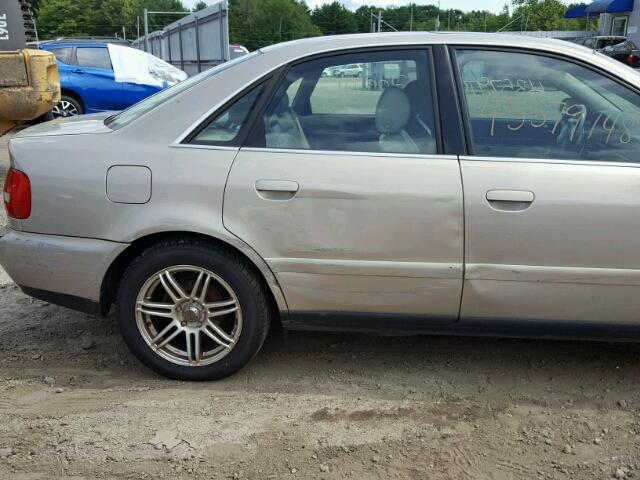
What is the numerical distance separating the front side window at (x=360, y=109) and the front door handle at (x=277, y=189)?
0.20m

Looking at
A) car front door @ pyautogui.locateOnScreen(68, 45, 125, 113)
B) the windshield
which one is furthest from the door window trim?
car front door @ pyautogui.locateOnScreen(68, 45, 125, 113)

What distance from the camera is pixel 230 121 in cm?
298

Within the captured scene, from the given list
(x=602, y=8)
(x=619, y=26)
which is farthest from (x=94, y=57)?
(x=619, y=26)

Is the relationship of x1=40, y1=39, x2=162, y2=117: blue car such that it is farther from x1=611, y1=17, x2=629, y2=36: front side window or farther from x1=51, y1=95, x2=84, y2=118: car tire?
x1=611, y1=17, x2=629, y2=36: front side window

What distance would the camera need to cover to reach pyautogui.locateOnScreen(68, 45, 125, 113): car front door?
11711 mm

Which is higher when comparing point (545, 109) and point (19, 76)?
point (545, 109)

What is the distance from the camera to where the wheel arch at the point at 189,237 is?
2.92 metres

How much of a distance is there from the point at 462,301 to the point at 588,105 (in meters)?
1.08

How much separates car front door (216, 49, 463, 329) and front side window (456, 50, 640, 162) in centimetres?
22

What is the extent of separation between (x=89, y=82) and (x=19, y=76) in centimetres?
553

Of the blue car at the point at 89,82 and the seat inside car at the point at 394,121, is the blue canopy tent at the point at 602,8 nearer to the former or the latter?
the blue car at the point at 89,82

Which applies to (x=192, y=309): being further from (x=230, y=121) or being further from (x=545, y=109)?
(x=545, y=109)

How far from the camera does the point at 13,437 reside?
2736mm

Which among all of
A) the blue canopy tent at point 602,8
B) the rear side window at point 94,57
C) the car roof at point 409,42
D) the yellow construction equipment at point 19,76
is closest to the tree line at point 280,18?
the blue canopy tent at point 602,8
